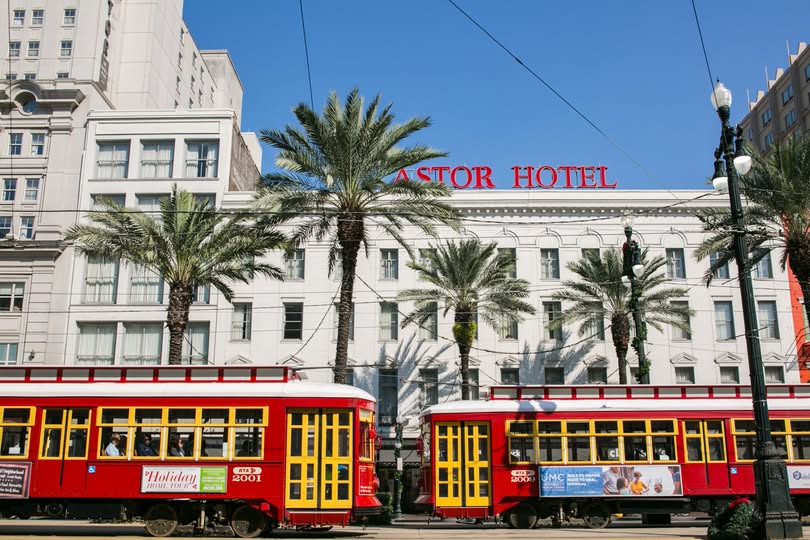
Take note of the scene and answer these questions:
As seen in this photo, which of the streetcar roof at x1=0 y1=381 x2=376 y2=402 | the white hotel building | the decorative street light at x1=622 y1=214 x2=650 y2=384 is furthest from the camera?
the white hotel building

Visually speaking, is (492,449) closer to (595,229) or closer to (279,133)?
(279,133)

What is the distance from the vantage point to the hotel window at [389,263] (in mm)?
40031

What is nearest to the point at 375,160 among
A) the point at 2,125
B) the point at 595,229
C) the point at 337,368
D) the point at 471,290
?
the point at 337,368

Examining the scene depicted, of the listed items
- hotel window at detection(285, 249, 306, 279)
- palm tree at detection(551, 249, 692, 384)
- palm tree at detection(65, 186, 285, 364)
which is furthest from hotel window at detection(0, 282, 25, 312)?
palm tree at detection(551, 249, 692, 384)

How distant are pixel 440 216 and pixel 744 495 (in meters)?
12.3

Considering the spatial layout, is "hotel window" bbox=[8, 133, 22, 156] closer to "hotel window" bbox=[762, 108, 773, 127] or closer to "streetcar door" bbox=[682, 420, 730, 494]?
"streetcar door" bbox=[682, 420, 730, 494]

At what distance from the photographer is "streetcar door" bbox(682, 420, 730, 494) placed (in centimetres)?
1873

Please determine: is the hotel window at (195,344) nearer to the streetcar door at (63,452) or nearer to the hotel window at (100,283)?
the hotel window at (100,283)

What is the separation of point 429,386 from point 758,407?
25.1 metres

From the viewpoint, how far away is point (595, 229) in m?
40.4

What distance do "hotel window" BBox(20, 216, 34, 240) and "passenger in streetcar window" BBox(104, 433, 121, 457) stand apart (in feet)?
92.9

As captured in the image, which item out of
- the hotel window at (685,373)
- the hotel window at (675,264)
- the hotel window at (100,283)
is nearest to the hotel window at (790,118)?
the hotel window at (675,264)

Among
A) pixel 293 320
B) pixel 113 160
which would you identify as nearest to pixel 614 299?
pixel 293 320

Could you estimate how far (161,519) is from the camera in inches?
655
